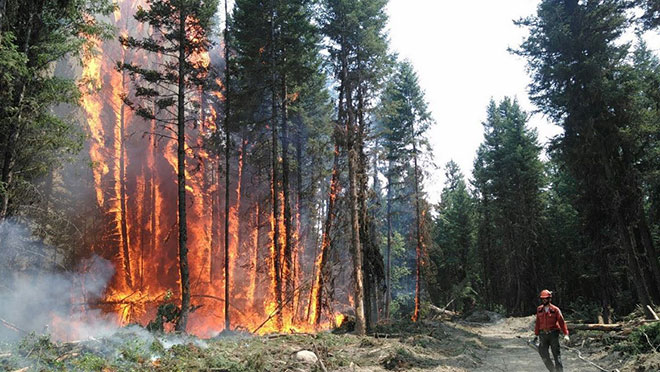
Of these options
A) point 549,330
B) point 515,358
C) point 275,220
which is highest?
point 275,220

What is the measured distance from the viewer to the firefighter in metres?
8.73

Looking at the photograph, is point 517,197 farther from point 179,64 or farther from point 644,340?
point 179,64

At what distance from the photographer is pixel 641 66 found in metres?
19.0

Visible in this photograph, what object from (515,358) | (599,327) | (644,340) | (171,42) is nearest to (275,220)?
(171,42)

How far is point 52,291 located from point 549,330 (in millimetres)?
33448

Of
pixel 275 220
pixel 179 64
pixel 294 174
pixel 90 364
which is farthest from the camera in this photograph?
pixel 294 174

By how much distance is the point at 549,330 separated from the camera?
8.80 meters

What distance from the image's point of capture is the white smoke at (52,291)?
→ 19.2 m


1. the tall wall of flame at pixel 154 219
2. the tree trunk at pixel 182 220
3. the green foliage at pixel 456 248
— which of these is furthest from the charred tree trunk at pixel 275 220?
the green foliage at pixel 456 248

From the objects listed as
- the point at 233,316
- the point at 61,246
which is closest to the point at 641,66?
the point at 233,316

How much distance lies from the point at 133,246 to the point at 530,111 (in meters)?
34.1

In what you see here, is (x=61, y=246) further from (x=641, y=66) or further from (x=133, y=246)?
(x=641, y=66)

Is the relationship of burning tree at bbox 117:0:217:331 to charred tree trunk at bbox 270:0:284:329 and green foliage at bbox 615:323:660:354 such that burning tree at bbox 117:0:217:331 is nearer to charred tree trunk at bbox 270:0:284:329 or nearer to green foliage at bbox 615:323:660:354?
charred tree trunk at bbox 270:0:284:329

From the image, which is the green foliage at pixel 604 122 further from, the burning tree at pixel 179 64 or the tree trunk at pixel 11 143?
the tree trunk at pixel 11 143
